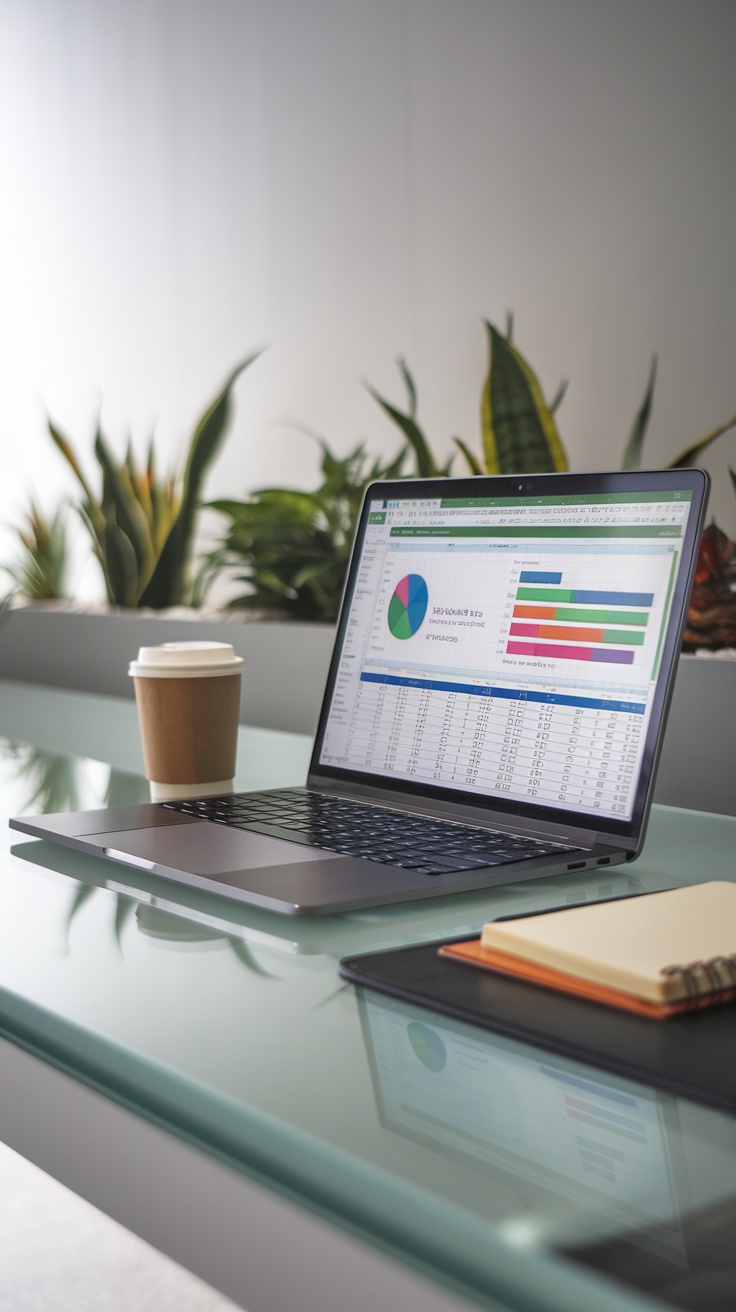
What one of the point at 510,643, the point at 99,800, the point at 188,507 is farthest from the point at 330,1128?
the point at 188,507

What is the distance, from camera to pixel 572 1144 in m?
0.34

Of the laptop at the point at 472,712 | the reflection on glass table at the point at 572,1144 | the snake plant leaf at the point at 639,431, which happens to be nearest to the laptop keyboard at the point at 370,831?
the laptop at the point at 472,712

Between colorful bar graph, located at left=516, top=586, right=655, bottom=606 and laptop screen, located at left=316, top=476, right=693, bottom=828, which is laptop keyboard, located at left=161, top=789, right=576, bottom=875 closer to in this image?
laptop screen, located at left=316, top=476, right=693, bottom=828

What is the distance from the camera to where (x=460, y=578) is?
32.6 inches

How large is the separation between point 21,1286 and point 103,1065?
138cm

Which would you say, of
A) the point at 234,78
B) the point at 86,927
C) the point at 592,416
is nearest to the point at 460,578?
the point at 86,927

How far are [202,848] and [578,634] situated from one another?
27 cm

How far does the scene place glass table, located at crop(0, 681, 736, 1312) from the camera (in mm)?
293

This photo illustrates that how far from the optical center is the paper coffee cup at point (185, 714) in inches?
34.4

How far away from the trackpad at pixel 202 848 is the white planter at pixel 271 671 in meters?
0.38

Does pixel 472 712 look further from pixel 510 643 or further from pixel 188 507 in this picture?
pixel 188 507

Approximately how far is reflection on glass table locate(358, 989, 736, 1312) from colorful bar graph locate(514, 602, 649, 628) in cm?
34

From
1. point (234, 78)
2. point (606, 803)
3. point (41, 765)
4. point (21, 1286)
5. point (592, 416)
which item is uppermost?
point (234, 78)

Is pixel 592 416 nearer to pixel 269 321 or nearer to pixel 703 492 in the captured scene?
pixel 269 321
